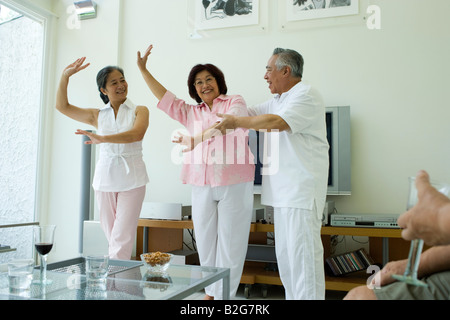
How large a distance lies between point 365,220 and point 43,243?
2.21 metres

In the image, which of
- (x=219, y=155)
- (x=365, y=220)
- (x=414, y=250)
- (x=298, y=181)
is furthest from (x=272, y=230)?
(x=414, y=250)

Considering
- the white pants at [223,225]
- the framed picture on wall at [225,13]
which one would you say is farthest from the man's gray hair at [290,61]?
the framed picture on wall at [225,13]

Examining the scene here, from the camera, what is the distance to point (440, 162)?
3.26 meters

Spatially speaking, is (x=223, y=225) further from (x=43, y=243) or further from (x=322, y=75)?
(x=322, y=75)

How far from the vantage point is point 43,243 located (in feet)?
4.74

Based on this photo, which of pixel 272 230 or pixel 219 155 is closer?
pixel 219 155

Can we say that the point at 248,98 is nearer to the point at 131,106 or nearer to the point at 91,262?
the point at 131,106

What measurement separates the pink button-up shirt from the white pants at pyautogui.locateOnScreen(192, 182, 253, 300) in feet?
0.17

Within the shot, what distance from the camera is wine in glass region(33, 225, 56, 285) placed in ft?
4.68

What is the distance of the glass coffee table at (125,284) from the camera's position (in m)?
1.26

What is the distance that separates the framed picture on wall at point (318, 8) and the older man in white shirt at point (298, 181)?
5.17 ft
